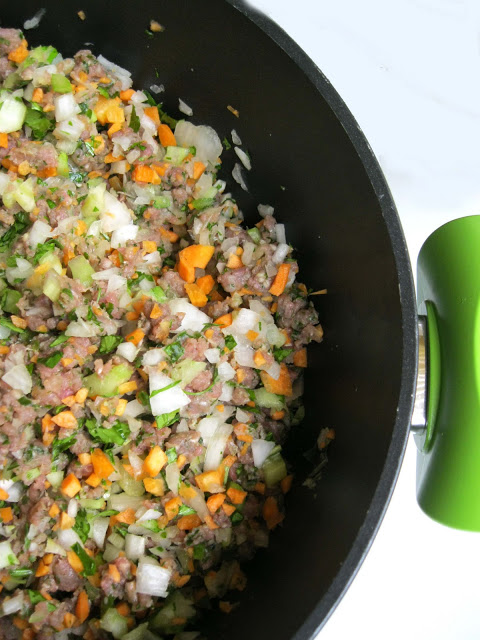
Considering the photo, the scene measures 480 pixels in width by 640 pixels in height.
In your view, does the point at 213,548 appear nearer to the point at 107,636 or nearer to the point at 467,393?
the point at 107,636

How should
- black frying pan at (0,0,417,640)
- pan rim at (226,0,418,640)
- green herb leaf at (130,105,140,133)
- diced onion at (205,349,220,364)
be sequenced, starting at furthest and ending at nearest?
green herb leaf at (130,105,140,133) → diced onion at (205,349,220,364) → black frying pan at (0,0,417,640) → pan rim at (226,0,418,640)

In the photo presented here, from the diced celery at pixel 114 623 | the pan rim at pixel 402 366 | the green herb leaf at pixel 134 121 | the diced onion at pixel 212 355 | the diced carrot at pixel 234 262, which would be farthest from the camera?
the green herb leaf at pixel 134 121

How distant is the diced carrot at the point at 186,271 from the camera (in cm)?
165

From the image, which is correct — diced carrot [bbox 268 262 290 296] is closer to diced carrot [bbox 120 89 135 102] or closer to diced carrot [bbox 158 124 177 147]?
diced carrot [bbox 158 124 177 147]

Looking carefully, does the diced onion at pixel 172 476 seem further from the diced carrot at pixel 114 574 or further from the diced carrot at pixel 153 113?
the diced carrot at pixel 153 113

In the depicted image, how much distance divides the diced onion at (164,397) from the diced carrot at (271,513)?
350 mm

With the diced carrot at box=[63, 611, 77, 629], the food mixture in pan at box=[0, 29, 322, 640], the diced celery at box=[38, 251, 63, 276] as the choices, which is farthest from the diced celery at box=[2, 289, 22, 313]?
the diced carrot at box=[63, 611, 77, 629]

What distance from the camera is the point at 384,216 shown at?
1.26m

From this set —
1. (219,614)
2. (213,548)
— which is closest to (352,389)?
(213,548)

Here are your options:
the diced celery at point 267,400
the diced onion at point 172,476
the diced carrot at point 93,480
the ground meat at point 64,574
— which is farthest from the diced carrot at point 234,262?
the ground meat at point 64,574

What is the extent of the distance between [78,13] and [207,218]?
2.29ft

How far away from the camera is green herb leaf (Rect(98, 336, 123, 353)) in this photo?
1565mm

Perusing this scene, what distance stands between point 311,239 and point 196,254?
0.32 m

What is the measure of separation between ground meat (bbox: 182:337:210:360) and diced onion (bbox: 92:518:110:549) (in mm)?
460
